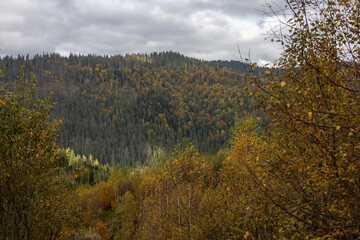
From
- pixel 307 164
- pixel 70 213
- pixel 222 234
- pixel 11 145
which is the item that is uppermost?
pixel 307 164

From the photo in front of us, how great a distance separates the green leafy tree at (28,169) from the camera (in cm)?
1253

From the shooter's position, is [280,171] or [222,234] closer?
[280,171]

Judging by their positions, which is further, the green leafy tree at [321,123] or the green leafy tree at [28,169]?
the green leafy tree at [28,169]

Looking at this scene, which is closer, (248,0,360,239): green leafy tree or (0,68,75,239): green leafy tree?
(248,0,360,239): green leafy tree

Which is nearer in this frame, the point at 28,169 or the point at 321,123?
the point at 321,123

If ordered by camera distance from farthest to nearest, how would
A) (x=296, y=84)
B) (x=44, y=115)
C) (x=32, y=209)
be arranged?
(x=44, y=115)
(x=32, y=209)
(x=296, y=84)

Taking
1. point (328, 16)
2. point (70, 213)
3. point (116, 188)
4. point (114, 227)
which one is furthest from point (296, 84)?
point (116, 188)

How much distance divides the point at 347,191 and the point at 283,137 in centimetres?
234

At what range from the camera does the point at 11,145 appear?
495 inches

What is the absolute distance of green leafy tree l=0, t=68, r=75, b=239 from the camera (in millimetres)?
12531

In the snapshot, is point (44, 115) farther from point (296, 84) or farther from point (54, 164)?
point (296, 84)

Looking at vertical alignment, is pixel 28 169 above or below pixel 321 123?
below

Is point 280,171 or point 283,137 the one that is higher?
point 283,137

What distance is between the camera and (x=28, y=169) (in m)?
13.3
